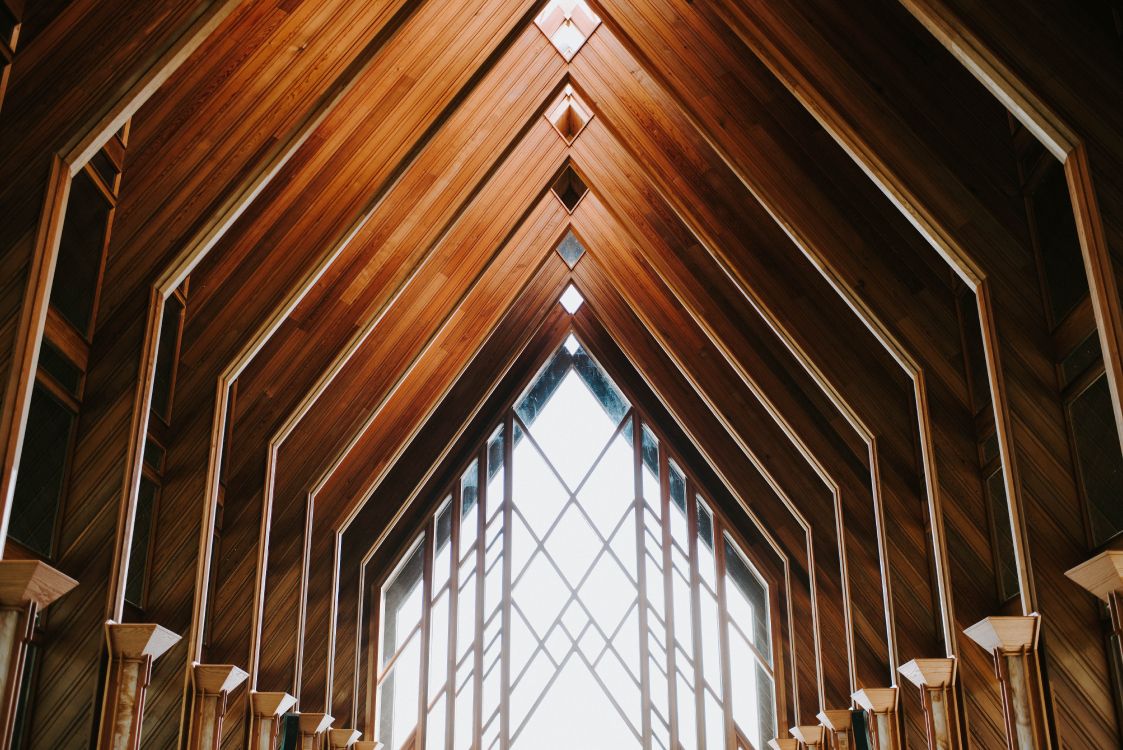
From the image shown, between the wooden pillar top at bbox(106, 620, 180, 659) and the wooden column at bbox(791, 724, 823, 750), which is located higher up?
the wooden column at bbox(791, 724, 823, 750)

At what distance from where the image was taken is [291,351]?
26.3 ft

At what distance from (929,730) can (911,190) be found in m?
3.08

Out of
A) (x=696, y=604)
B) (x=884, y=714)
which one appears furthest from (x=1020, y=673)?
(x=696, y=604)

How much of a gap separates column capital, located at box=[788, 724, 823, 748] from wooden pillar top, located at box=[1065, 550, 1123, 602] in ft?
20.3

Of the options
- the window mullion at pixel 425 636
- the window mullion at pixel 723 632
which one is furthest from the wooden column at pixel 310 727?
the window mullion at pixel 723 632

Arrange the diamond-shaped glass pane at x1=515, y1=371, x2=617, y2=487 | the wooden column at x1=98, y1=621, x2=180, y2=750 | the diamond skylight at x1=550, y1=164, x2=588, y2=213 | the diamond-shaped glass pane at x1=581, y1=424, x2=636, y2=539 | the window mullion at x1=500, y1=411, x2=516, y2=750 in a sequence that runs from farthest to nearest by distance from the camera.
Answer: the diamond-shaped glass pane at x1=515, y1=371, x2=617, y2=487
the diamond-shaped glass pane at x1=581, y1=424, x2=636, y2=539
the window mullion at x1=500, y1=411, x2=516, y2=750
the diamond skylight at x1=550, y1=164, x2=588, y2=213
the wooden column at x1=98, y1=621, x2=180, y2=750

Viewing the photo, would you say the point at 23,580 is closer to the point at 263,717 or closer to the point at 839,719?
the point at 263,717

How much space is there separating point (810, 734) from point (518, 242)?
209 inches

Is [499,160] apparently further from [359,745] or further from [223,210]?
[359,745]

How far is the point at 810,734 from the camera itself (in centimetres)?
999

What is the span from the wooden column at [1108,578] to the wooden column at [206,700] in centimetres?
444

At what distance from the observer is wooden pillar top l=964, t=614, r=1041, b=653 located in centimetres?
490

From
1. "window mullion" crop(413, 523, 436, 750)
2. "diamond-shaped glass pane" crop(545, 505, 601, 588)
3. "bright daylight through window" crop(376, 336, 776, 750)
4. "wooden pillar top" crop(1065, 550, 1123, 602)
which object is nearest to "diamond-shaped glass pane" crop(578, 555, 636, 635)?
"bright daylight through window" crop(376, 336, 776, 750)

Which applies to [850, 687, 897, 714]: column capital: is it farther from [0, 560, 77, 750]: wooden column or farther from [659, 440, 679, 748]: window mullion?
[0, 560, 77, 750]: wooden column
